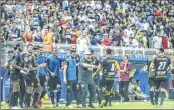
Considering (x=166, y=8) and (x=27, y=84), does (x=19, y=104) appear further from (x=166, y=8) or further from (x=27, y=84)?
(x=166, y=8)

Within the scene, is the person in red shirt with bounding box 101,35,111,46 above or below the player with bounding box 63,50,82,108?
above

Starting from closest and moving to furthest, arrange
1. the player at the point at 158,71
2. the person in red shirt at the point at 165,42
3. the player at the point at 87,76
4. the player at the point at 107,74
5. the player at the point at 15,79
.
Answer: the player at the point at 15,79, the player at the point at 87,76, the player at the point at 107,74, the player at the point at 158,71, the person in red shirt at the point at 165,42

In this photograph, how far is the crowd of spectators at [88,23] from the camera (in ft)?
76.7

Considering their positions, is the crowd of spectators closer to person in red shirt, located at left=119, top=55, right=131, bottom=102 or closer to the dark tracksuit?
person in red shirt, located at left=119, top=55, right=131, bottom=102

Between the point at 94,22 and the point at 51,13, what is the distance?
193 centimetres

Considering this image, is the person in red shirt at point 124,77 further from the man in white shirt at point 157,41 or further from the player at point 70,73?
the man in white shirt at point 157,41

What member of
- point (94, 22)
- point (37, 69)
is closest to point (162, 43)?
point (94, 22)

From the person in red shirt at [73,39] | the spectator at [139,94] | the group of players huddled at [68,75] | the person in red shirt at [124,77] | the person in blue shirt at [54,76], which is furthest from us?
the person in red shirt at [73,39]

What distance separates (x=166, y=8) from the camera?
31.4 m

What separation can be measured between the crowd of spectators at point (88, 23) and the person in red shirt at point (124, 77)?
160 centimetres

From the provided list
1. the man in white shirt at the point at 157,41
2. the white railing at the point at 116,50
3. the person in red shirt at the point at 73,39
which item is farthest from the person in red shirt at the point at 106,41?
the man in white shirt at the point at 157,41

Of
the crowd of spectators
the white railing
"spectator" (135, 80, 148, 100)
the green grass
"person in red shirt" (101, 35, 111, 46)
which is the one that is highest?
the crowd of spectators

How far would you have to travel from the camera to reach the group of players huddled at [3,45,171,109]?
1945cm

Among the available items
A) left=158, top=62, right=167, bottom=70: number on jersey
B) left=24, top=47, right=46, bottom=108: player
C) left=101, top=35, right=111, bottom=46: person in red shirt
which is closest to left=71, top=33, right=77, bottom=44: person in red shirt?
left=101, top=35, right=111, bottom=46: person in red shirt
